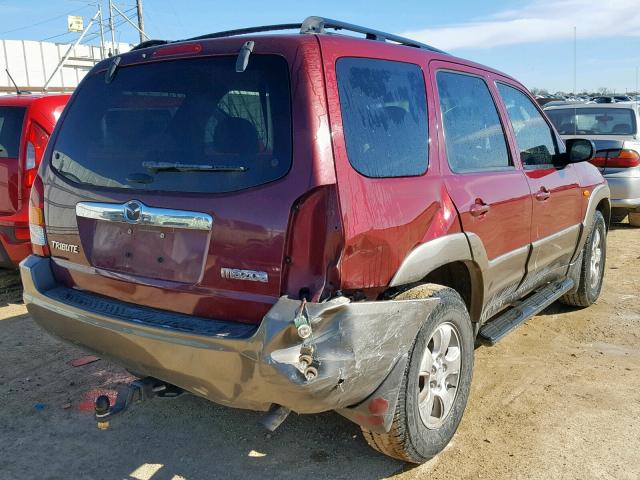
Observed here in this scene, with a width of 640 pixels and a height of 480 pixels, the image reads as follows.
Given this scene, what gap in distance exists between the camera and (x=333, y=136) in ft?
7.88

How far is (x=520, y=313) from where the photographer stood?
4062 millimetres

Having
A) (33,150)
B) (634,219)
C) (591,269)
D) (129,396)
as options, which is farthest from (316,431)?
(634,219)

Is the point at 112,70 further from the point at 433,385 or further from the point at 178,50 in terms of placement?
the point at 433,385

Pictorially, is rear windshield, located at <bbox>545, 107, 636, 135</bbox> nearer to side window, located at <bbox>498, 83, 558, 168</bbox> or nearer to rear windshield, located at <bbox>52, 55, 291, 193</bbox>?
side window, located at <bbox>498, 83, 558, 168</bbox>

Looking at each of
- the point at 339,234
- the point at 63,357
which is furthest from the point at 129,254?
the point at 63,357

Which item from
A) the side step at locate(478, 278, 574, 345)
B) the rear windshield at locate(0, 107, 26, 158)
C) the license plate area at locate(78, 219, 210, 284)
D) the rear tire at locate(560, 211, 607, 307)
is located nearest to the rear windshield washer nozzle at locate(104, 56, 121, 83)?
the license plate area at locate(78, 219, 210, 284)

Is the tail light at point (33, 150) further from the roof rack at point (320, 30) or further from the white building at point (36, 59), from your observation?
the white building at point (36, 59)

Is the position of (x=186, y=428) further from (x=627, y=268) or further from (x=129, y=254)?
(x=627, y=268)

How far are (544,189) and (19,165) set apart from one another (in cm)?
425

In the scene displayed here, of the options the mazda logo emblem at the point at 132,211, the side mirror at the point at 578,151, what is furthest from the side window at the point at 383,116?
the side mirror at the point at 578,151

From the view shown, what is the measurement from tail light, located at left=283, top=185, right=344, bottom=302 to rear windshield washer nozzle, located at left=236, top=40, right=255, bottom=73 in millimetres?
618

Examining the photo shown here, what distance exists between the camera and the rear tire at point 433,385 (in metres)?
2.73

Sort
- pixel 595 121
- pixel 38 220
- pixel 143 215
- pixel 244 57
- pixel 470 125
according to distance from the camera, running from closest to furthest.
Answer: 1. pixel 244 57
2. pixel 143 215
3. pixel 38 220
4. pixel 470 125
5. pixel 595 121

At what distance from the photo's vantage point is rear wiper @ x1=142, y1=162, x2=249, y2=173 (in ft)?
8.07
